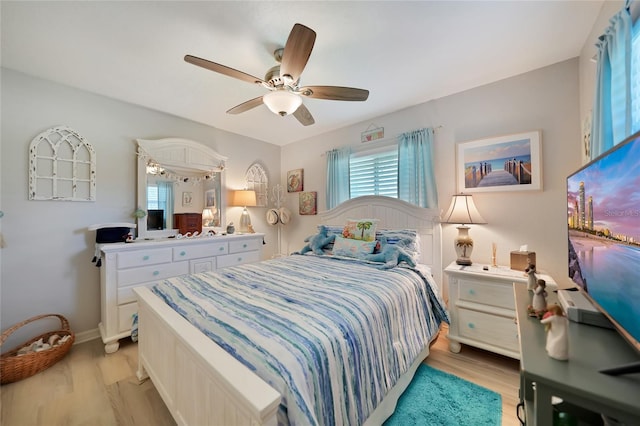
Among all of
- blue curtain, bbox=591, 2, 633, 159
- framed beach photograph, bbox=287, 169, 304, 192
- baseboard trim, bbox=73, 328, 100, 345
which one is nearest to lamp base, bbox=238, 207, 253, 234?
framed beach photograph, bbox=287, 169, 304, 192

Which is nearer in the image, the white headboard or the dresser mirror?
the white headboard

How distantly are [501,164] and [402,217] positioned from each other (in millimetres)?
1074

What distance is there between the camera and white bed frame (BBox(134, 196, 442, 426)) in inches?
29.4

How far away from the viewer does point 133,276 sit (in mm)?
2326

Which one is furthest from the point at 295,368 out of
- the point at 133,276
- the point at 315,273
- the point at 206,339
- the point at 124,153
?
the point at 124,153

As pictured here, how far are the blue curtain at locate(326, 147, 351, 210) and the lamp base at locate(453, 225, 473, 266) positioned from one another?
1590mm

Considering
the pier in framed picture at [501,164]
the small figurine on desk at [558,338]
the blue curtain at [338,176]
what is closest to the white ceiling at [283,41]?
the pier in framed picture at [501,164]

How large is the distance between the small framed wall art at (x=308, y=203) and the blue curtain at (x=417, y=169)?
144 cm

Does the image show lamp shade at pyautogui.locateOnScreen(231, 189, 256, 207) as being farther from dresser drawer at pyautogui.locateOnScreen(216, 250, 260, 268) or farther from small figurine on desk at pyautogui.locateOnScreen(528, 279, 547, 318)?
small figurine on desk at pyautogui.locateOnScreen(528, 279, 547, 318)

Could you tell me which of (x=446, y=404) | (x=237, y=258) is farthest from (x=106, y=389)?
(x=446, y=404)

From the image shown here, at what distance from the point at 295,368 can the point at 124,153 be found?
121 inches

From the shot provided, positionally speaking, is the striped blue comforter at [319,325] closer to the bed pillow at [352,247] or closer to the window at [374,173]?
the bed pillow at [352,247]

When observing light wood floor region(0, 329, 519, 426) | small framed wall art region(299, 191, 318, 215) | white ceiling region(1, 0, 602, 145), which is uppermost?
white ceiling region(1, 0, 602, 145)

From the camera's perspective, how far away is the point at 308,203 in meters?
3.96
